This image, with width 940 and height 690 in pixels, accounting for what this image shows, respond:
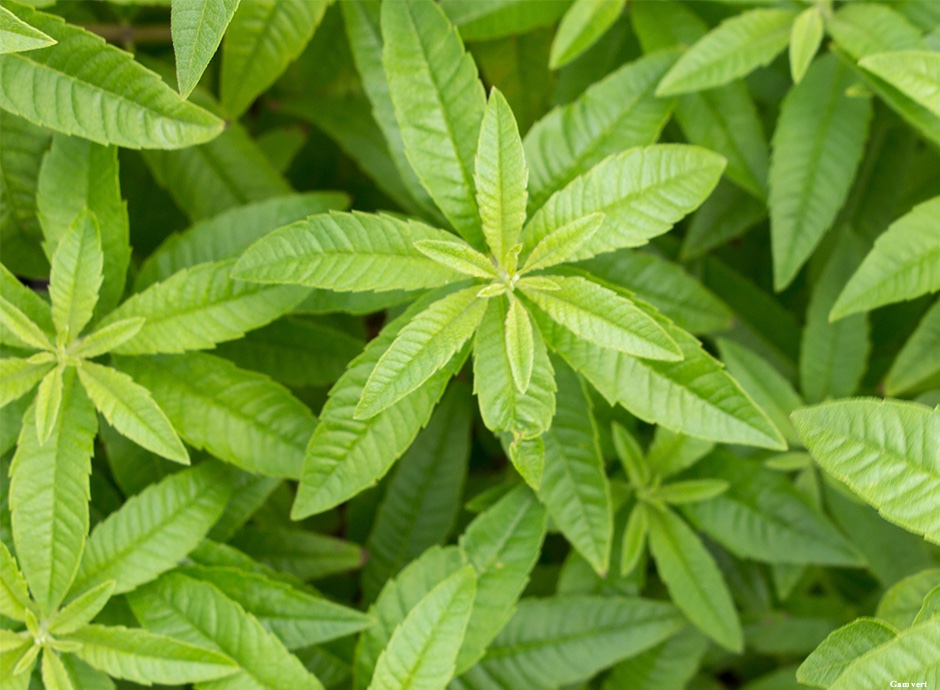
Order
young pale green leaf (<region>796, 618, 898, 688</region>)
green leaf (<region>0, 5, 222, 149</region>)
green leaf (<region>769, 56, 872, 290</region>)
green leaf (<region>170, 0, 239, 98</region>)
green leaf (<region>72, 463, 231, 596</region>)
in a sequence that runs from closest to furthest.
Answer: green leaf (<region>170, 0, 239, 98</region>)
young pale green leaf (<region>796, 618, 898, 688</region>)
green leaf (<region>0, 5, 222, 149</region>)
green leaf (<region>72, 463, 231, 596</region>)
green leaf (<region>769, 56, 872, 290</region>)

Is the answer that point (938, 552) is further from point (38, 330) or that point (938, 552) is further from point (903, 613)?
point (38, 330)

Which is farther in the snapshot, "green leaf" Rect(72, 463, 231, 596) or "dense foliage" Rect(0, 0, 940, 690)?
"green leaf" Rect(72, 463, 231, 596)

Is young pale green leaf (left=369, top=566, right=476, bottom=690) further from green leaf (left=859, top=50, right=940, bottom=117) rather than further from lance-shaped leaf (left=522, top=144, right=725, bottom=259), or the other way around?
green leaf (left=859, top=50, right=940, bottom=117)

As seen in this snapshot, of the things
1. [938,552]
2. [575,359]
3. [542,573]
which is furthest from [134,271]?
[938,552]

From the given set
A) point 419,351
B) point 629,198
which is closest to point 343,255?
point 419,351

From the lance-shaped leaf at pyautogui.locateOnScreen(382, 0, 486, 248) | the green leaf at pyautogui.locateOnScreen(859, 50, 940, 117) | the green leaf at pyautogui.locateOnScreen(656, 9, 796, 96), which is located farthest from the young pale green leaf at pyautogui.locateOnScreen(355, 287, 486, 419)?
the green leaf at pyautogui.locateOnScreen(859, 50, 940, 117)

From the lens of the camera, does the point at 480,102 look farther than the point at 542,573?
No

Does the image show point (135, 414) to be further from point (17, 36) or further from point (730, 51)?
point (730, 51)
